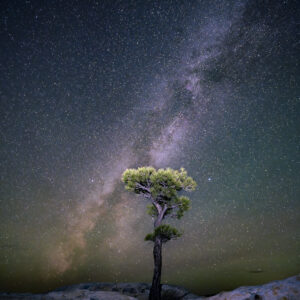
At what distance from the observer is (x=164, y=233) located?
1237 cm

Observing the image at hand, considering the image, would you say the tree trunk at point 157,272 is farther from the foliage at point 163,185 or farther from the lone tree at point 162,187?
the foliage at point 163,185

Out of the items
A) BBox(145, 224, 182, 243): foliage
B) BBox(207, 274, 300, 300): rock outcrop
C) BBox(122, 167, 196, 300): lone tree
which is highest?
BBox(122, 167, 196, 300): lone tree

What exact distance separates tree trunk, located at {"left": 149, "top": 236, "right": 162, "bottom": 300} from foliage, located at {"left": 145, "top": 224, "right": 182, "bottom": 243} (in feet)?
1.09

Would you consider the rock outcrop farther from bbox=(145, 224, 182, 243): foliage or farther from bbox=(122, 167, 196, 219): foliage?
bbox=(122, 167, 196, 219): foliage

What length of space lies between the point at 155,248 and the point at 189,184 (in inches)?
209

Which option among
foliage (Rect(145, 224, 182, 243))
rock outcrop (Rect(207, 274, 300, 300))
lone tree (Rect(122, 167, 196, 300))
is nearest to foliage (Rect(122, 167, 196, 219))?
lone tree (Rect(122, 167, 196, 300))

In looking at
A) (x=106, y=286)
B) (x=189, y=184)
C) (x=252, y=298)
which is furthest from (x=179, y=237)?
(x=106, y=286)

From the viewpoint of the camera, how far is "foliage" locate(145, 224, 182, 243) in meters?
12.2

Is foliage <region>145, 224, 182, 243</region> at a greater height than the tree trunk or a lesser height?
greater

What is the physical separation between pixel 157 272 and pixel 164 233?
2359 mm

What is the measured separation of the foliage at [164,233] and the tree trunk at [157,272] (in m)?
0.33

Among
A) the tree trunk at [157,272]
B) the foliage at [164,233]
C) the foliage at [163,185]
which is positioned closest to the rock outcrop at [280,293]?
the tree trunk at [157,272]

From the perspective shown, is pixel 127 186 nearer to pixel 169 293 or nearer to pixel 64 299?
pixel 64 299

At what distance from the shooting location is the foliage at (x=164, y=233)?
40.2ft
